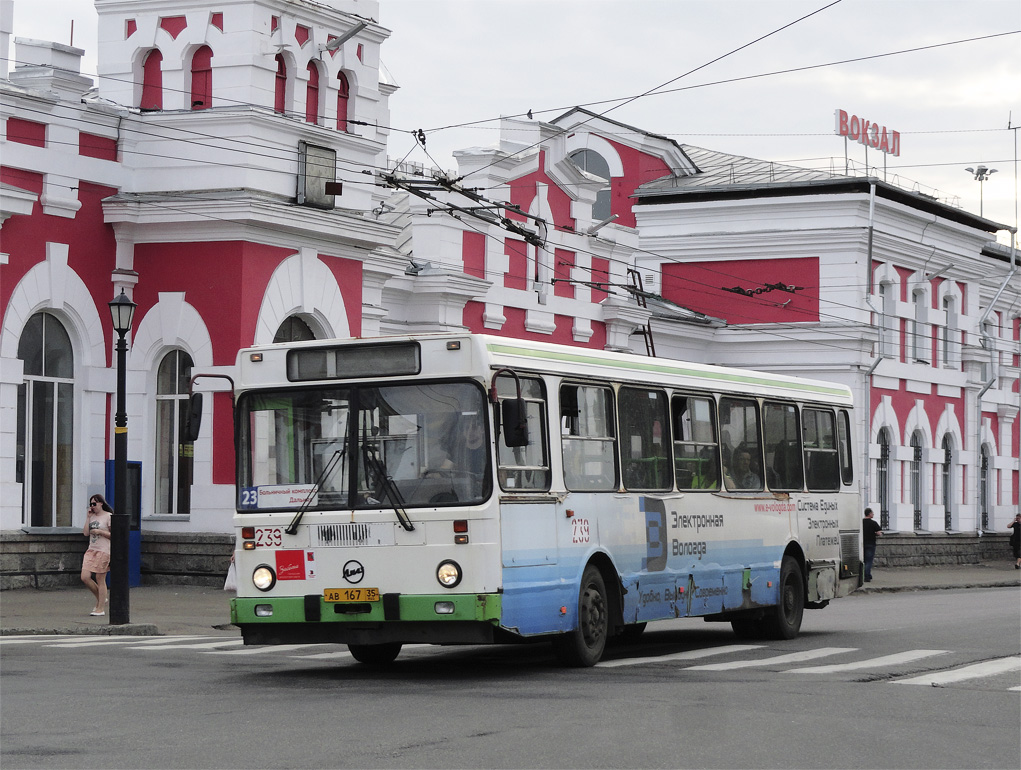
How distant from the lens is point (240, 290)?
88.3 ft

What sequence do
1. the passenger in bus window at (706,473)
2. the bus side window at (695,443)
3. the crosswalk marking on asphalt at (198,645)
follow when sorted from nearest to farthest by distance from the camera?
the bus side window at (695,443)
the passenger in bus window at (706,473)
the crosswalk marking on asphalt at (198,645)

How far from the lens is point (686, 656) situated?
54.8 ft

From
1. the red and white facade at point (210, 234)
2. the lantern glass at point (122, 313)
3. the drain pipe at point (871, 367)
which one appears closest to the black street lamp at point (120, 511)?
the lantern glass at point (122, 313)

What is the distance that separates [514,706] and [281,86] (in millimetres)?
18042

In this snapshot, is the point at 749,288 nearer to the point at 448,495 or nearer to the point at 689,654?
the point at 689,654

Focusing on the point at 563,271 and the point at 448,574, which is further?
the point at 563,271

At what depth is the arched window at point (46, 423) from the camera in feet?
84.9

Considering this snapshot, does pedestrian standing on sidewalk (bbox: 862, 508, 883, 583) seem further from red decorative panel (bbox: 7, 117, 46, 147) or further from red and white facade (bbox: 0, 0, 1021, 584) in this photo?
red decorative panel (bbox: 7, 117, 46, 147)

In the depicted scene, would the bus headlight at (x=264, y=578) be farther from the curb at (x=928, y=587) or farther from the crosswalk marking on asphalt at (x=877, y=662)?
the curb at (x=928, y=587)

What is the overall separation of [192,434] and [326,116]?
49.2 ft

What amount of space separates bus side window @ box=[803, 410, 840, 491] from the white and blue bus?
12.6ft

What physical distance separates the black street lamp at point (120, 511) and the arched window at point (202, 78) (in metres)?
6.93

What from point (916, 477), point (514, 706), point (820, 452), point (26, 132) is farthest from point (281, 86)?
point (916, 477)

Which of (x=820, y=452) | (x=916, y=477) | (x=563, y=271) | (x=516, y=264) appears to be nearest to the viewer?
(x=820, y=452)
